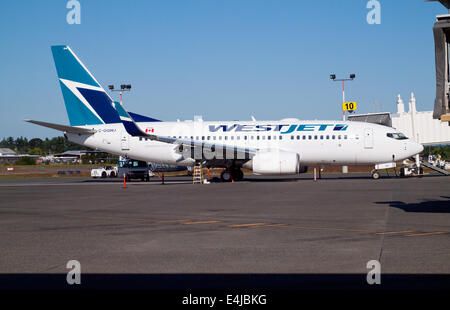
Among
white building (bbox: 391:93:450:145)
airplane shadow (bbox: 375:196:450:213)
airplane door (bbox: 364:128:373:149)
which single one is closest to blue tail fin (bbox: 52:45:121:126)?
airplane door (bbox: 364:128:373:149)

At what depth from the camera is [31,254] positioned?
9.27m

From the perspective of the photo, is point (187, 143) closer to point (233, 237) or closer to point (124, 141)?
point (124, 141)

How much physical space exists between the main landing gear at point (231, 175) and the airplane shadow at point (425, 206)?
17.6 metres

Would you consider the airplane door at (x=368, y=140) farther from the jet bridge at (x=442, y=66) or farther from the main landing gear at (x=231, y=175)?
the jet bridge at (x=442, y=66)

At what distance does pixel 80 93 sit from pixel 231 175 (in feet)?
39.7

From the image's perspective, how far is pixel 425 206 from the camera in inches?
653

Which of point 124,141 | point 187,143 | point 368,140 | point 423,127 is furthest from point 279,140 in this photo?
point 423,127

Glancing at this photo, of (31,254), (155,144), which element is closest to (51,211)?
(31,254)

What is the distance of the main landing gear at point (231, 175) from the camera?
35.2m

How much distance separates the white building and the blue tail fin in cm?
3847

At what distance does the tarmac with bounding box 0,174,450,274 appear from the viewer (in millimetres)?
8031

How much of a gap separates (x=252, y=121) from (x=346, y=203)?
59.8 ft
